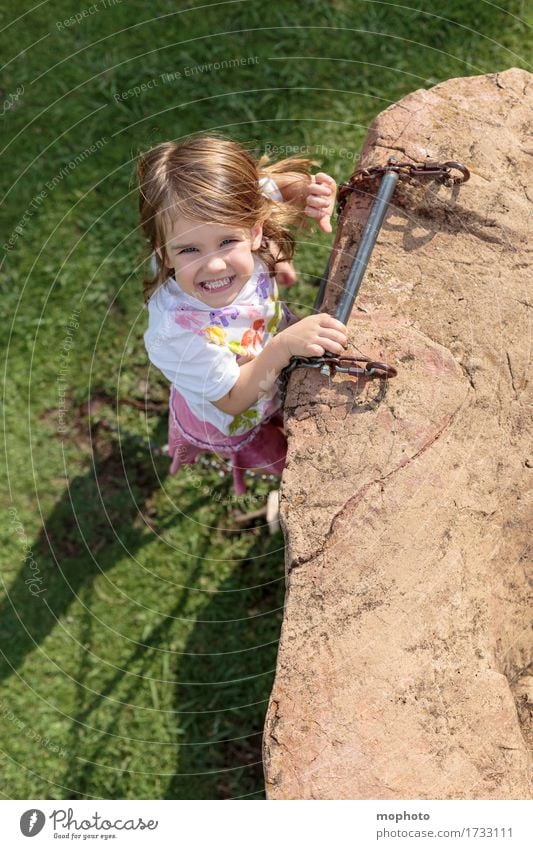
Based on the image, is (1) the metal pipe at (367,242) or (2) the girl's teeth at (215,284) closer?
(1) the metal pipe at (367,242)

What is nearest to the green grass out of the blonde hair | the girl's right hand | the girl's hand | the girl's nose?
the girl's hand

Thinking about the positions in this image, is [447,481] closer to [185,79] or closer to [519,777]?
[519,777]

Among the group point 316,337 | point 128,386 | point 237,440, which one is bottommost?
point 128,386

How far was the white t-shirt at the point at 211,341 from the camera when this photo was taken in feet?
8.21

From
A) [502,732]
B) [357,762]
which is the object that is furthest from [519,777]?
[357,762]

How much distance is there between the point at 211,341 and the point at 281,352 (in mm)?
307

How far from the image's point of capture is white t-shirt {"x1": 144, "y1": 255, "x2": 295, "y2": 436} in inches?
98.6

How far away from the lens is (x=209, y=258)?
2.48 m

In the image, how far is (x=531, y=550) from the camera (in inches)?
95.0

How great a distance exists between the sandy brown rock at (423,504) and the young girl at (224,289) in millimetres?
219

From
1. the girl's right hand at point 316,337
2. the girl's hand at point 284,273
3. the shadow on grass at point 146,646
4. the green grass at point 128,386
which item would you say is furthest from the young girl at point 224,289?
the shadow on grass at point 146,646

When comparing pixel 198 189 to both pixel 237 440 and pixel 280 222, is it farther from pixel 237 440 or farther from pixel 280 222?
pixel 237 440

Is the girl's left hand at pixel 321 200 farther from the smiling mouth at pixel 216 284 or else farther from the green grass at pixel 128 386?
the green grass at pixel 128 386

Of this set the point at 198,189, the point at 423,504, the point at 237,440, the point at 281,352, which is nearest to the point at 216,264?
the point at 198,189
